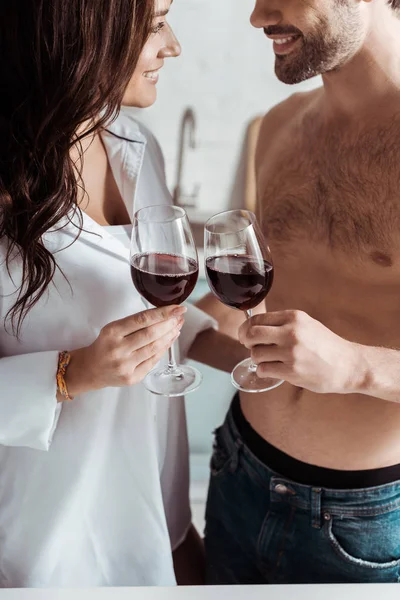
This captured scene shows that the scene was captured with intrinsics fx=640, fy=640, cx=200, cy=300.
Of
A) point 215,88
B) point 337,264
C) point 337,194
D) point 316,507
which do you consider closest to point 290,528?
point 316,507

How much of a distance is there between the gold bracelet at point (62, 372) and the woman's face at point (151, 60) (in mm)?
515

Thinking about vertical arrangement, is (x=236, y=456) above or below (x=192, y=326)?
below

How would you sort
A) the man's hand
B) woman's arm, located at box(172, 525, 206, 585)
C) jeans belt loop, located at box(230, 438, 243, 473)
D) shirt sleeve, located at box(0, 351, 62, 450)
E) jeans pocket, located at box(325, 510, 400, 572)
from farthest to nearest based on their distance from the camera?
woman's arm, located at box(172, 525, 206, 585), jeans belt loop, located at box(230, 438, 243, 473), jeans pocket, located at box(325, 510, 400, 572), shirt sleeve, located at box(0, 351, 62, 450), the man's hand

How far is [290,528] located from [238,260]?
1.96 ft

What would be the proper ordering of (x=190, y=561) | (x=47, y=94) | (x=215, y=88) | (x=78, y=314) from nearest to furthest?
(x=47, y=94) < (x=78, y=314) < (x=190, y=561) < (x=215, y=88)

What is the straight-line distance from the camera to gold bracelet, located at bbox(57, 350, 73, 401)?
111 centimetres

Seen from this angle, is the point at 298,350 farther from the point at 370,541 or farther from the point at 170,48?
the point at 170,48

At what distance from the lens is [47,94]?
106 cm

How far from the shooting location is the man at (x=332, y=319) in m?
1.25

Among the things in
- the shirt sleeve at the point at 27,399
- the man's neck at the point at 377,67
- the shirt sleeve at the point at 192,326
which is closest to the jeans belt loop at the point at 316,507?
the shirt sleeve at the point at 192,326

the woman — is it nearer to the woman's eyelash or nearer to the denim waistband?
the woman's eyelash

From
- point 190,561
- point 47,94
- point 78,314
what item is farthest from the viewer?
point 190,561

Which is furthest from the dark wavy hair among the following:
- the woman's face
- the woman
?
the woman's face

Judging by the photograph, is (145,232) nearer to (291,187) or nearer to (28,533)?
(291,187)
